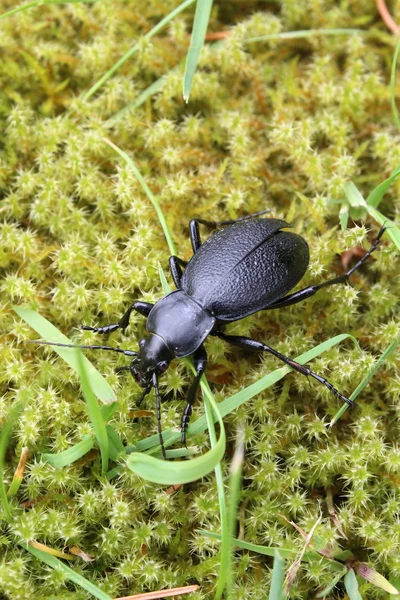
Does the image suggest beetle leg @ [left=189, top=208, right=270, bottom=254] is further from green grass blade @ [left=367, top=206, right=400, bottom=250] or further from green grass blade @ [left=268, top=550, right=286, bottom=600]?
green grass blade @ [left=268, top=550, right=286, bottom=600]

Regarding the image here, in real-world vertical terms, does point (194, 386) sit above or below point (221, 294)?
below

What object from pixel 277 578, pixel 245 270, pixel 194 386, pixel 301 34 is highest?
pixel 301 34

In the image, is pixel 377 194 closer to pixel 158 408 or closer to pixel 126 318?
pixel 126 318

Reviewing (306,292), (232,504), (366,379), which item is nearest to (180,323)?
(306,292)

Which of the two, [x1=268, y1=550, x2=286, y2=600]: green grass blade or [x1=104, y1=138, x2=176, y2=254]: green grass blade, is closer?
[x1=268, y1=550, x2=286, y2=600]: green grass blade

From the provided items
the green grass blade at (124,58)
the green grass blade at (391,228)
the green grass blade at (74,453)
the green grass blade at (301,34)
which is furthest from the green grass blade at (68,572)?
the green grass blade at (301,34)

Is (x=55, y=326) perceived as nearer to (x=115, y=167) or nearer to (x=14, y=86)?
(x=115, y=167)

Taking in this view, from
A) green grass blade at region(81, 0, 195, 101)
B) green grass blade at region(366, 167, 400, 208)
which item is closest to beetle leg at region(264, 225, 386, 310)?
green grass blade at region(366, 167, 400, 208)
